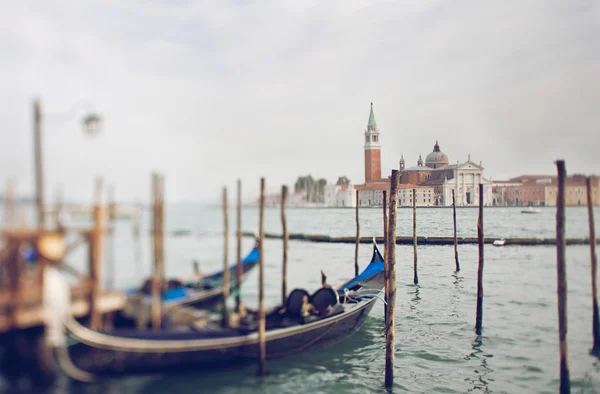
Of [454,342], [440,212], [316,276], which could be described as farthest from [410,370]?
[440,212]

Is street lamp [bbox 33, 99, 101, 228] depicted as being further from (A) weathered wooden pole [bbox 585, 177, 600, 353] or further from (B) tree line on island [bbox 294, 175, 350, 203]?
(B) tree line on island [bbox 294, 175, 350, 203]

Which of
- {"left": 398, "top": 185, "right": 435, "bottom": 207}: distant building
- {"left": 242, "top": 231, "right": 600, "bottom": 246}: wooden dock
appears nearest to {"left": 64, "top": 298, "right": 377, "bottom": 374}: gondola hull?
{"left": 242, "top": 231, "right": 600, "bottom": 246}: wooden dock

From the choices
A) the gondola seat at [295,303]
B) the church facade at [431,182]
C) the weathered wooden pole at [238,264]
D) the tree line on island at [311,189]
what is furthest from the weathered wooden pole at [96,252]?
the tree line on island at [311,189]

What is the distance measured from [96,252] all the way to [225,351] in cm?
137

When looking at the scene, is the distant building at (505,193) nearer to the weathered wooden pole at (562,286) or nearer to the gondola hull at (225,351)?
the gondola hull at (225,351)

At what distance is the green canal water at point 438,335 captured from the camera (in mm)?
3367

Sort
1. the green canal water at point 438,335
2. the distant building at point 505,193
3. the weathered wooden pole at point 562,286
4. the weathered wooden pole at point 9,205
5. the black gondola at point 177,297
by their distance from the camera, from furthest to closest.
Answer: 1. the distant building at point 505,193
2. the weathered wooden pole at point 562,286
3. the green canal water at point 438,335
4. the black gondola at point 177,297
5. the weathered wooden pole at point 9,205

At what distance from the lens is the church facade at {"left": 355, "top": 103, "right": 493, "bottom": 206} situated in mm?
8003

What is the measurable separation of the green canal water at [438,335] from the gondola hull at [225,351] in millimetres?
74

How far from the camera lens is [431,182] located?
29.3 feet

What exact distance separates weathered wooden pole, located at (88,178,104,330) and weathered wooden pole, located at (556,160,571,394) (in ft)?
9.96

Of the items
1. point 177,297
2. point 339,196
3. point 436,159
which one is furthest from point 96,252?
point 339,196

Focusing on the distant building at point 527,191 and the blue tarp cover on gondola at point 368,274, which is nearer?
the blue tarp cover on gondola at point 368,274

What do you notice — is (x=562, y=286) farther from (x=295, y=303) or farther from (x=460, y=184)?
(x=460, y=184)
